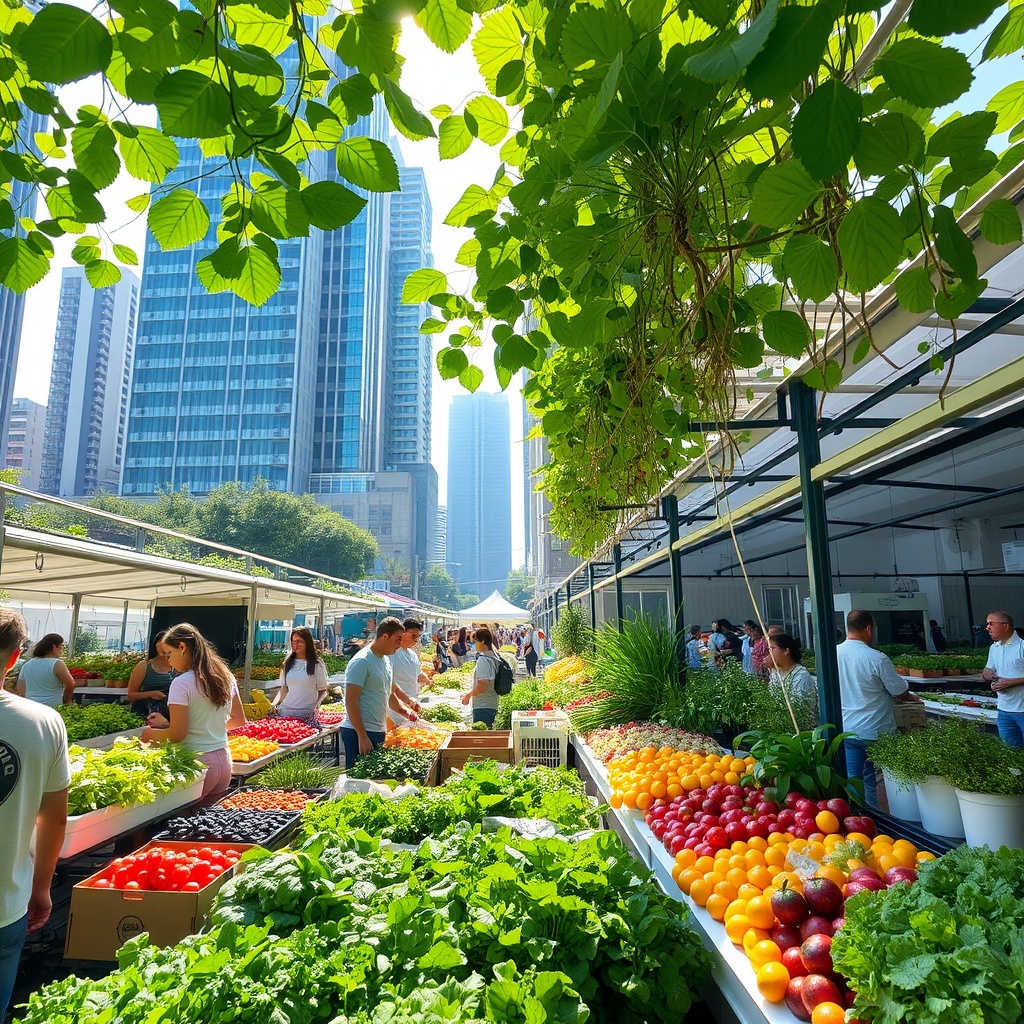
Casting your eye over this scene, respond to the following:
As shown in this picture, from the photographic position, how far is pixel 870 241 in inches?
39.0

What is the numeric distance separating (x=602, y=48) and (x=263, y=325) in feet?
332

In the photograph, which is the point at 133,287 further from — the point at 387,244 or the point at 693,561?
the point at 693,561

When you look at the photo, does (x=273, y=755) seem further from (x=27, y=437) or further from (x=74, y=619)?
(x=27, y=437)

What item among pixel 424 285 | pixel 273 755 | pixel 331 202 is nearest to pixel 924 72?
pixel 331 202

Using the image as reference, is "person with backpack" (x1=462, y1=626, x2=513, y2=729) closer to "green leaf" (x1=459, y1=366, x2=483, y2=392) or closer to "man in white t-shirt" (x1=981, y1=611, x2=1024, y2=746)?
"man in white t-shirt" (x1=981, y1=611, x2=1024, y2=746)

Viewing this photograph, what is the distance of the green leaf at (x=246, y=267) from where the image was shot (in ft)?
4.22

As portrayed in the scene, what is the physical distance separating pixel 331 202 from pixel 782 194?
79cm

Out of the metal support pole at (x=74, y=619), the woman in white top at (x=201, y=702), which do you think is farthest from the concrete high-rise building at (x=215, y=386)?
the woman in white top at (x=201, y=702)

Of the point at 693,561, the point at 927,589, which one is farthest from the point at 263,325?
the point at 927,589

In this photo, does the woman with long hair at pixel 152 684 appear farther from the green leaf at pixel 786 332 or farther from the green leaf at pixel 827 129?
the green leaf at pixel 827 129

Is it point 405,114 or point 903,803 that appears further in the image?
point 903,803

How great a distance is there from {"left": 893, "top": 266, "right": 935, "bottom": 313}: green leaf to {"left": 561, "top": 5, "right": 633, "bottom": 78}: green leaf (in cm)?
82

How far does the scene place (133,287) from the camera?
10000cm

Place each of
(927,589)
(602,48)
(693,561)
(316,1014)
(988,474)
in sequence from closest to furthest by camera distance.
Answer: (602,48)
(316,1014)
(988,474)
(927,589)
(693,561)
